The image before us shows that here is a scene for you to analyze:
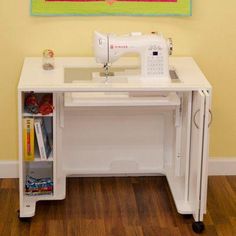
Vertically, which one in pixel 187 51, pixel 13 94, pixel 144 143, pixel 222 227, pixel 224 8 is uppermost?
pixel 224 8

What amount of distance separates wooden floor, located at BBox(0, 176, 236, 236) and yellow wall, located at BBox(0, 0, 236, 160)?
1.68 ft

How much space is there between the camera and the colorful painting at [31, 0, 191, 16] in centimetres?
346

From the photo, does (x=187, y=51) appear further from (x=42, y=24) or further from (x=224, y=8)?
(x=42, y=24)

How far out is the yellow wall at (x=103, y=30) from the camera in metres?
3.52

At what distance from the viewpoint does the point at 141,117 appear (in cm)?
366

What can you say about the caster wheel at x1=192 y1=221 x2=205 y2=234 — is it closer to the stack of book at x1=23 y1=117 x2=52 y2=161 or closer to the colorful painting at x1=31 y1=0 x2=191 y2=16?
the stack of book at x1=23 y1=117 x2=52 y2=161

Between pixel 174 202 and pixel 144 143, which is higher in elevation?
pixel 144 143

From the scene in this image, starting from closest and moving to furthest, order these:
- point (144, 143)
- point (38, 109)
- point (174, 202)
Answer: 1. point (38, 109)
2. point (174, 202)
3. point (144, 143)

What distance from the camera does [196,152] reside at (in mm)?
3178

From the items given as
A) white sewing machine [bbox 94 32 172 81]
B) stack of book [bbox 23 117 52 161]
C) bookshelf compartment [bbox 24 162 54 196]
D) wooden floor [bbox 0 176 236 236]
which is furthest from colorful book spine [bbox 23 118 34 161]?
white sewing machine [bbox 94 32 172 81]

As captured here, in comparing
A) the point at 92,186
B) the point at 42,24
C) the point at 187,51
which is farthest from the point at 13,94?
the point at 187,51

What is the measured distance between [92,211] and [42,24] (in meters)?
1.00

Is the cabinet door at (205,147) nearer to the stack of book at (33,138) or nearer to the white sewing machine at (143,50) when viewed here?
the white sewing machine at (143,50)

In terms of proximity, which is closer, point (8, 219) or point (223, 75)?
point (8, 219)
